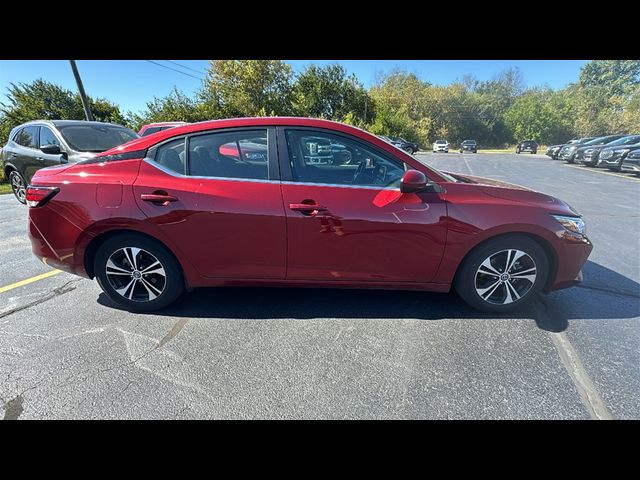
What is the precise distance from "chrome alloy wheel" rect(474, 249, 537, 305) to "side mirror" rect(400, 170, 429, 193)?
92 centimetres

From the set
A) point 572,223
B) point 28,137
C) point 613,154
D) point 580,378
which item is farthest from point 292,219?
point 613,154

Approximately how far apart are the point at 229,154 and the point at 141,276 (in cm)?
136

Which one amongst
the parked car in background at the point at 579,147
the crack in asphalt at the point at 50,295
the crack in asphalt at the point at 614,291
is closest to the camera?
the crack in asphalt at the point at 50,295

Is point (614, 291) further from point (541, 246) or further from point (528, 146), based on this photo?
point (528, 146)

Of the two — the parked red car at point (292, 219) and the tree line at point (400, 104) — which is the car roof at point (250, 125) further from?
the tree line at point (400, 104)

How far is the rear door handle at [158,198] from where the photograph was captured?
2.52 m

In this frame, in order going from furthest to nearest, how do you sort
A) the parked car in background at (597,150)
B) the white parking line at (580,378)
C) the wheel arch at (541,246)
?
the parked car in background at (597,150)
the wheel arch at (541,246)
the white parking line at (580,378)

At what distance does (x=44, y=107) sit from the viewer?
20.6 metres

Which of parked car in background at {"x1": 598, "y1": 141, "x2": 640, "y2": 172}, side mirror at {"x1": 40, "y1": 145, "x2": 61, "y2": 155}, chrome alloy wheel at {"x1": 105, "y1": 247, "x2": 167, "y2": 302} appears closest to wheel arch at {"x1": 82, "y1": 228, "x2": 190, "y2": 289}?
chrome alloy wheel at {"x1": 105, "y1": 247, "x2": 167, "y2": 302}

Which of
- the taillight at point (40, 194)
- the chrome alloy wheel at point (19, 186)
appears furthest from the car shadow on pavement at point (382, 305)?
the chrome alloy wheel at point (19, 186)

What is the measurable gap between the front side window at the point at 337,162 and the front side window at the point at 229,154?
271 millimetres
